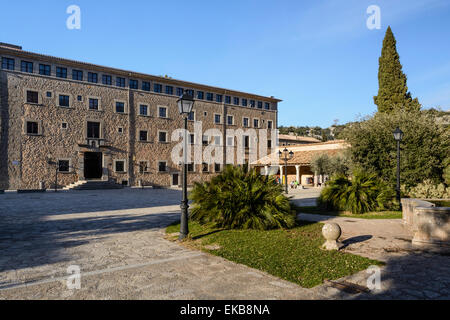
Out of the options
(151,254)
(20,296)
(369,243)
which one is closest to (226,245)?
(151,254)

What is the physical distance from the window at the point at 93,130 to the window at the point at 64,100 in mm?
2841

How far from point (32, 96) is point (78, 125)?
15.9 ft

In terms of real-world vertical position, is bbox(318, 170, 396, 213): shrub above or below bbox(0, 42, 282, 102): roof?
below

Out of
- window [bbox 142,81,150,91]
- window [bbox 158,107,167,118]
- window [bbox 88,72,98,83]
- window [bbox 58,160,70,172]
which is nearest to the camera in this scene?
window [bbox 58,160,70,172]

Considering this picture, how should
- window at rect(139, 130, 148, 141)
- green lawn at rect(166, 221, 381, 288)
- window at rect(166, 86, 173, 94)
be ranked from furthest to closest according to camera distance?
window at rect(166, 86, 173, 94)
window at rect(139, 130, 148, 141)
green lawn at rect(166, 221, 381, 288)

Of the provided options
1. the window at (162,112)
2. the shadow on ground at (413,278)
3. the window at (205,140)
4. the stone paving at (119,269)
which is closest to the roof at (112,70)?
the window at (162,112)

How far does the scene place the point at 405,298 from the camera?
382cm

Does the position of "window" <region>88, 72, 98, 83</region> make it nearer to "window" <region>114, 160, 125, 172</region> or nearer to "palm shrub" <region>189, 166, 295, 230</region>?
"window" <region>114, 160, 125, 172</region>

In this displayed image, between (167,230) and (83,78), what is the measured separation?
28.3 m

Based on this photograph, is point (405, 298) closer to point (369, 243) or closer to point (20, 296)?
point (369, 243)

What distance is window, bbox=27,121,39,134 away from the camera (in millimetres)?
27656

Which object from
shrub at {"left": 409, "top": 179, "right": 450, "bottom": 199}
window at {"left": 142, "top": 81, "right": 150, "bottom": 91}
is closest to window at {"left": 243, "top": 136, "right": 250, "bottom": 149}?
window at {"left": 142, "top": 81, "right": 150, "bottom": 91}

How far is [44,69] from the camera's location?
2883cm

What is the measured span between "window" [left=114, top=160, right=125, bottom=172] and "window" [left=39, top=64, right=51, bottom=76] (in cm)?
1137
